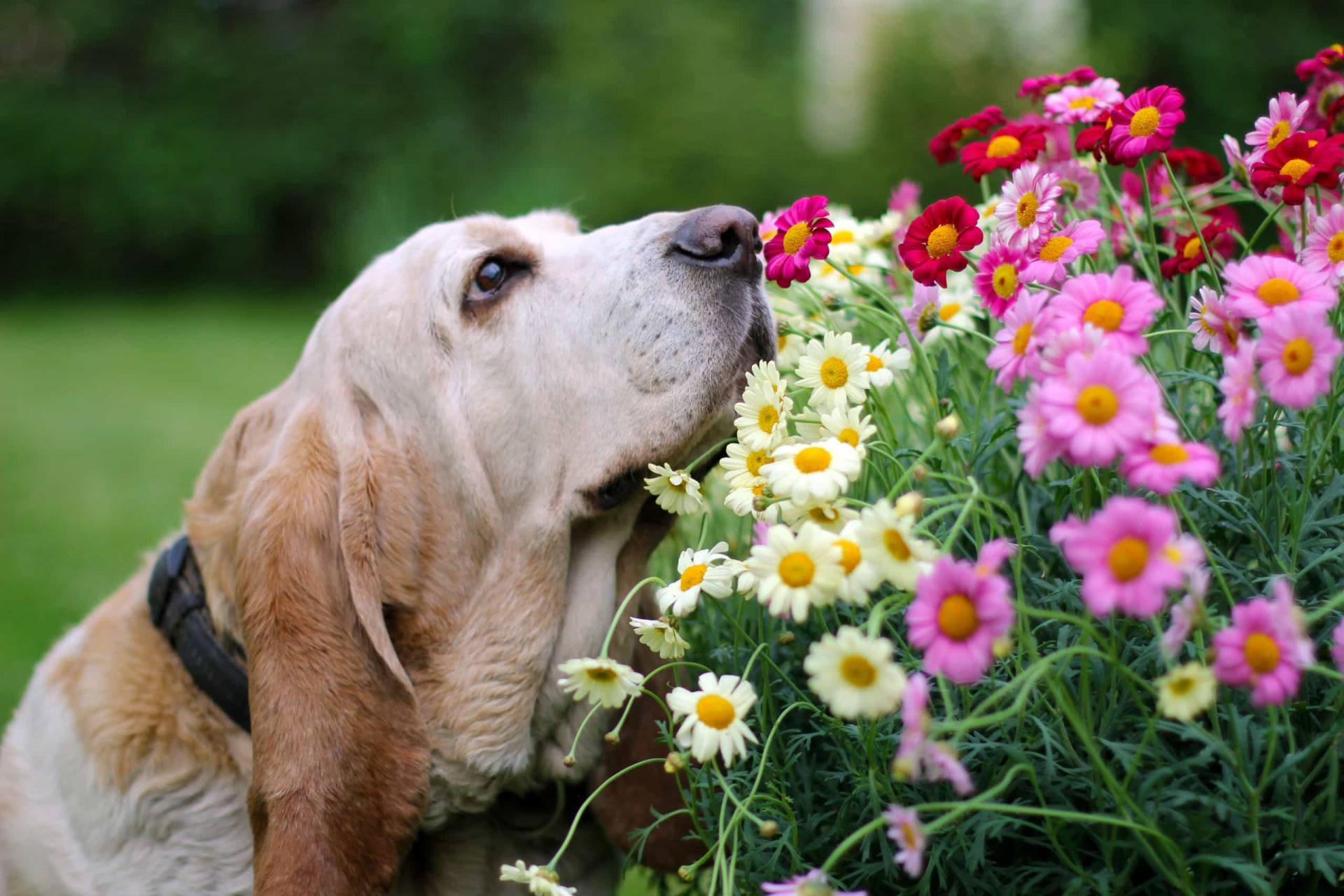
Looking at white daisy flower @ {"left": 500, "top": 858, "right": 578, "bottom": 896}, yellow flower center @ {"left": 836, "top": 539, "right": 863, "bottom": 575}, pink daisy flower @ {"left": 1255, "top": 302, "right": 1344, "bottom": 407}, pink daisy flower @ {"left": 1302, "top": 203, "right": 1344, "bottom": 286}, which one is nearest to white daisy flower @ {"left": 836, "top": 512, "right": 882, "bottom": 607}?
yellow flower center @ {"left": 836, "top": 539, "right": 863, "bottom": 575}

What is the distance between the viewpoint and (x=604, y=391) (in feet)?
6.77

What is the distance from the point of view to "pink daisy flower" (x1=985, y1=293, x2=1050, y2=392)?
3.92ft

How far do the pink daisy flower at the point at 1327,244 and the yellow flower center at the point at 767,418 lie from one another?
0.69 meters

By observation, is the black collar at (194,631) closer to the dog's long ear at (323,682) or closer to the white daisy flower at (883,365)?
the dog's long ear at (323,682)

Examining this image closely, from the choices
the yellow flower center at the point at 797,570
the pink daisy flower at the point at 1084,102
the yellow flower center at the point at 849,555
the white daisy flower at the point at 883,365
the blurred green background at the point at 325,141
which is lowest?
the blurred green background at the point at 325,141

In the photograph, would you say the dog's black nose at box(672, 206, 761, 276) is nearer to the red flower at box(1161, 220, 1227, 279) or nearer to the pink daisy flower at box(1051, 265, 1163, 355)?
the red flower at box(1161, 220, 1227, 279)

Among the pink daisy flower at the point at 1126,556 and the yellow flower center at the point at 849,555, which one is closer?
the pink daisy flower at the point at 1126,556

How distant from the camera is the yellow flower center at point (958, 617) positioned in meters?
1.02

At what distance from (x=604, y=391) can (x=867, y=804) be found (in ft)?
2.97

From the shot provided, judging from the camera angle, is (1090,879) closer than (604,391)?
Yes

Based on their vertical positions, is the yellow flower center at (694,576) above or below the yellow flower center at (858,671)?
below

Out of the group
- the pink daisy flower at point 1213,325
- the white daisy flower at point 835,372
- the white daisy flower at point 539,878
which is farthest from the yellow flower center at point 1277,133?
the white daisy flower at point 539,878

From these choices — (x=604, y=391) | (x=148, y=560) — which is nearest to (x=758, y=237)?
(x=604, y=391)

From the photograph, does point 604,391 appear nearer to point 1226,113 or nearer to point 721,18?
point 1226,113
